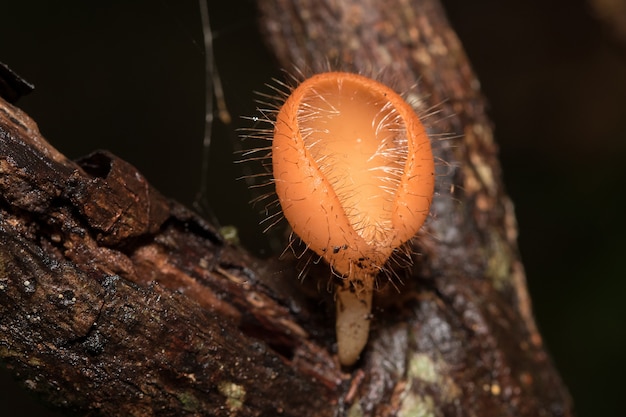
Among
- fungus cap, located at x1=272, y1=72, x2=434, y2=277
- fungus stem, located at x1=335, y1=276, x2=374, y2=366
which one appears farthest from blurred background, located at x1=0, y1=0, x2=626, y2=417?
fungus stem, located at x1=335, y1=276, x2=374, y2=366

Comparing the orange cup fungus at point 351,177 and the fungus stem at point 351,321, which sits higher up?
the orange cup fungus at point 351,177

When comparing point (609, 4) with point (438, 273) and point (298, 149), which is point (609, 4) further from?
point (298, 149)

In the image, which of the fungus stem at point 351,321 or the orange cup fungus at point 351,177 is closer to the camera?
the orange cup fungus at point 351,177

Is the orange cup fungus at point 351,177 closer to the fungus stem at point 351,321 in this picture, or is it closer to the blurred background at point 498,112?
the fungus stem at point 351,321

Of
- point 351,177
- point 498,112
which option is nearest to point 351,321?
point 351,177

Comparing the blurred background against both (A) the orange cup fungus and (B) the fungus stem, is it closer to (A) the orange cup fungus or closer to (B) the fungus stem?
(A) the orange cup fungus

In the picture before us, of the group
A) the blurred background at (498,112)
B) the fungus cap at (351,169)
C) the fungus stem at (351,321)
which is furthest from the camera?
the blurred background at (498,112)

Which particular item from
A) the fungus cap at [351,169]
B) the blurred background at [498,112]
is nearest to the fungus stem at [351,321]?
the fungus cap at [351,169]

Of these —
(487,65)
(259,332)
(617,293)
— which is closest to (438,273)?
(259,332)
